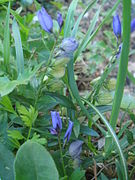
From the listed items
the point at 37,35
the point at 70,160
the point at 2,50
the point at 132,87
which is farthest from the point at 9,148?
the point at 132,87

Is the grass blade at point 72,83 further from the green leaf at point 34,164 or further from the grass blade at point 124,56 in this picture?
the green leaf at point 34,164

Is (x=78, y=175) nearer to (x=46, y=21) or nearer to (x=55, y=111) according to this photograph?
(x=55, y=111)

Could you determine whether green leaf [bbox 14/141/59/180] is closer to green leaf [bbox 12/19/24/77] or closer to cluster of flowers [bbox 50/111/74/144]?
cluster of flowers [bbox 50/111/74/144]

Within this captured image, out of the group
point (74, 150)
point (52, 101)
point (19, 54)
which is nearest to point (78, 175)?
point (74, 150)

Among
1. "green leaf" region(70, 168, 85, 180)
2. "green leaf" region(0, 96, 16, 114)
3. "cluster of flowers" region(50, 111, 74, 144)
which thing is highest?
"green leaf" region(0, 96, 16, 114)

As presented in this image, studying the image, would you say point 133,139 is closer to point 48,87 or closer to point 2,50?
point 48,87

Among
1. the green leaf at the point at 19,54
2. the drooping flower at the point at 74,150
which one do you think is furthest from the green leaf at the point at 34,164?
the green leaf at the point at 19,54

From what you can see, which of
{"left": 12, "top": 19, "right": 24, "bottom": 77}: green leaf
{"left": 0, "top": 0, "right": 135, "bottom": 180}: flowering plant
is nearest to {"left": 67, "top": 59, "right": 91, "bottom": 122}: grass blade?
{"left": 0, "top": 0, "right": 135, "bottom": 180}: flowering plant
